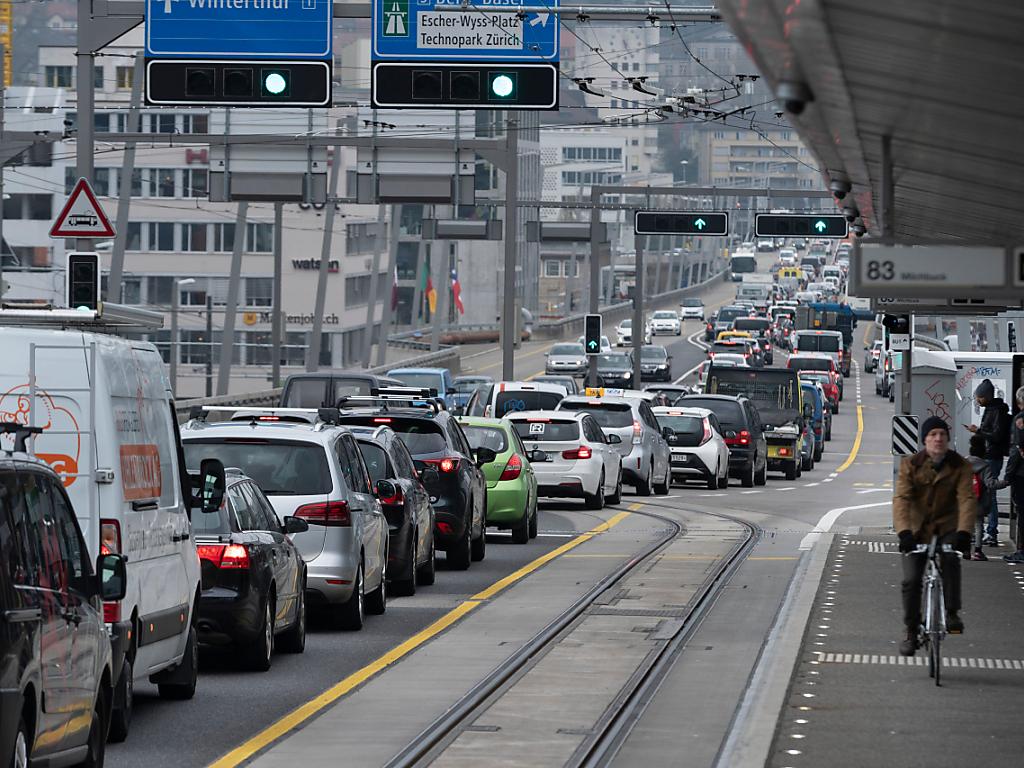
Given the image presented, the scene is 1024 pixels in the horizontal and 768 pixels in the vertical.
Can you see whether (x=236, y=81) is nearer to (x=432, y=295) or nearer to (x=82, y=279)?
(x=82, y=279)

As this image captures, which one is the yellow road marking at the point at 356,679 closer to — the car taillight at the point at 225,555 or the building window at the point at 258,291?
the car taillight at the point at 225,555

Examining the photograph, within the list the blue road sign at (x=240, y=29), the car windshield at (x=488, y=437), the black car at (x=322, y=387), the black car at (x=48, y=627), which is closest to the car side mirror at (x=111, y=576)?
the black car at (x=48, y=627)

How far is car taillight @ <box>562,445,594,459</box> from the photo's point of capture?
3397cm

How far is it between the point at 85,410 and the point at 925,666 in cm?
613

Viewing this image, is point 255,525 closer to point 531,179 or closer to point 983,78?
point 983,78

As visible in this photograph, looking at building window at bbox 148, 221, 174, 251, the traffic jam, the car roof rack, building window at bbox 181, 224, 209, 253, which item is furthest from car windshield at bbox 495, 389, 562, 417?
building window at bbox 148, 221, 174, 251

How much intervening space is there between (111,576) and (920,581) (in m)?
5.71

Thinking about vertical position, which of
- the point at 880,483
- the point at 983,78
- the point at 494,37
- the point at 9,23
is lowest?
the point at 880,483

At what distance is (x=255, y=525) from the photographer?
15.1 metres

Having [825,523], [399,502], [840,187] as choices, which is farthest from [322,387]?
[840,187]

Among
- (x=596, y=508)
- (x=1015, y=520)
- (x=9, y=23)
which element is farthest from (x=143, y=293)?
(x=1015, y=520)

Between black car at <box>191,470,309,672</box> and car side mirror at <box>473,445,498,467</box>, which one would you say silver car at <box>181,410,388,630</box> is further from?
car side mirror at <box>473,445,498,467</box>

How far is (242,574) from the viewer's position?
1434 cm

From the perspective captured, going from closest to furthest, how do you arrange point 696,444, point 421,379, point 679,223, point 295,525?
1. point 295,525
2. point 696,444
3. point 421,379
4. point 679,223
